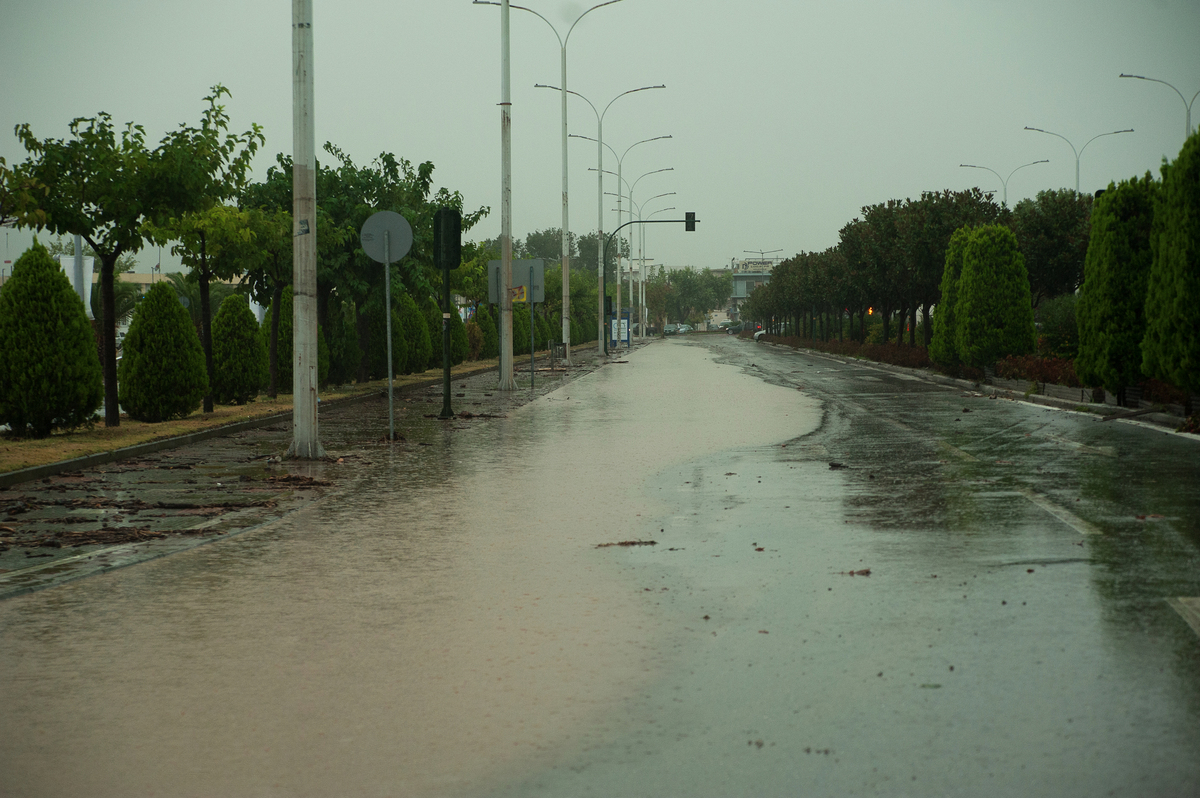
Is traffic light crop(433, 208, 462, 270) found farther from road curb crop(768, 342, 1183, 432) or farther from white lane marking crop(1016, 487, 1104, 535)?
white lane marking crop(1016, 487, 1104, 535)

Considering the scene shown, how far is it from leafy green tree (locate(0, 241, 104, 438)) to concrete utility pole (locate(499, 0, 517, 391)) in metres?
12.5

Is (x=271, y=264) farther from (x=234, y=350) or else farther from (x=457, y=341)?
(x=457, y=341)

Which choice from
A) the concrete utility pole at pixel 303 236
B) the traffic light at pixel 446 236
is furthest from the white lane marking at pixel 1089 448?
the traffic light at pixel 446 236

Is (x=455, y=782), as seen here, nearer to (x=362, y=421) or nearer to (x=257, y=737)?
(x=257, y=737)

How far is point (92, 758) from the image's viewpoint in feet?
15.4

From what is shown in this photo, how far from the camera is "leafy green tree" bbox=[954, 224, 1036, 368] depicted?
2980 centimetres

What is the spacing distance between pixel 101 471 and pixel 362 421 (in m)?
7.40

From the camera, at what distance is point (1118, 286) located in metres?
20.3

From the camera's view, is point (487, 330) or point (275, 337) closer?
point (275, 337)

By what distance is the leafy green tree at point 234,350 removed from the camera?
22766mm

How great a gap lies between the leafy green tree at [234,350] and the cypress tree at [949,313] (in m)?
18.2

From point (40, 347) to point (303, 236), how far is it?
4.08 metres

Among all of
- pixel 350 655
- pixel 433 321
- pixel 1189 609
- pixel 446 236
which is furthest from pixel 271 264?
pixel 1189 609

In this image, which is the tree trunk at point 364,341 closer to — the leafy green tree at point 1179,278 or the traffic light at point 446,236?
the traffic light at point 446,236
